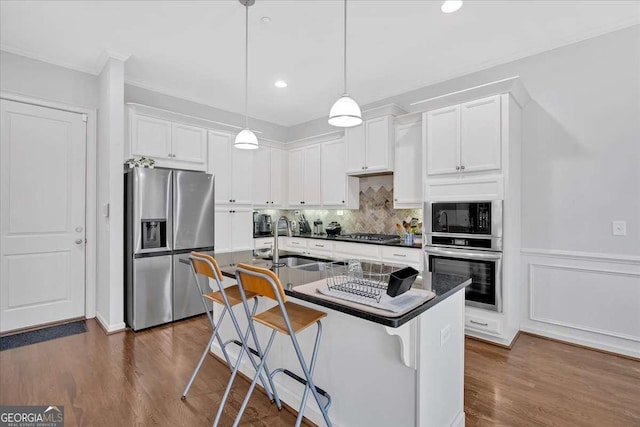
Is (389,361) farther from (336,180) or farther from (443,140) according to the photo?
(336,180)

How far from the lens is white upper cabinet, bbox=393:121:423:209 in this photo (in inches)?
149

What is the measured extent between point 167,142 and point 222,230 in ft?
4.36

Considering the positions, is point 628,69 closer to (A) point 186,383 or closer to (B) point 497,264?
(B) point 497,264

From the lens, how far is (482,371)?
2516mm

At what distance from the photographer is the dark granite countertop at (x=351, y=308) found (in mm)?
1278

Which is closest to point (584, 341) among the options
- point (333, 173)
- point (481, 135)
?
point (481, 135)

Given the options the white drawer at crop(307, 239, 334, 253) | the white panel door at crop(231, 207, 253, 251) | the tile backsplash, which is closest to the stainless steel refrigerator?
the white panel door at crop(231, 207, 253, 251)

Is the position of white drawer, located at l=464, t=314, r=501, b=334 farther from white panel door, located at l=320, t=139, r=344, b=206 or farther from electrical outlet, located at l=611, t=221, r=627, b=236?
white panel door, located at l=320, t=139, r=344, b=206

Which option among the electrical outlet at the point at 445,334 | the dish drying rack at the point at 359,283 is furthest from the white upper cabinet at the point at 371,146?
the electrical outlet at the point at 445,334

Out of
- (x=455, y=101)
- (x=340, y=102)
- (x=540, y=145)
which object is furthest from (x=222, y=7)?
(x=540, y=145)

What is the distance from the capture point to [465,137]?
3.18 meters

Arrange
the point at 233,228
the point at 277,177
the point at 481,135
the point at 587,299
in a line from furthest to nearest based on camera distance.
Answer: the point at 277,177
the point at 233,228
the point at 481,135
the point at 587,299

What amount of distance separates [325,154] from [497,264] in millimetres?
2894

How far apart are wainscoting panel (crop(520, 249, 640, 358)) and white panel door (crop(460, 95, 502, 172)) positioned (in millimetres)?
1089
